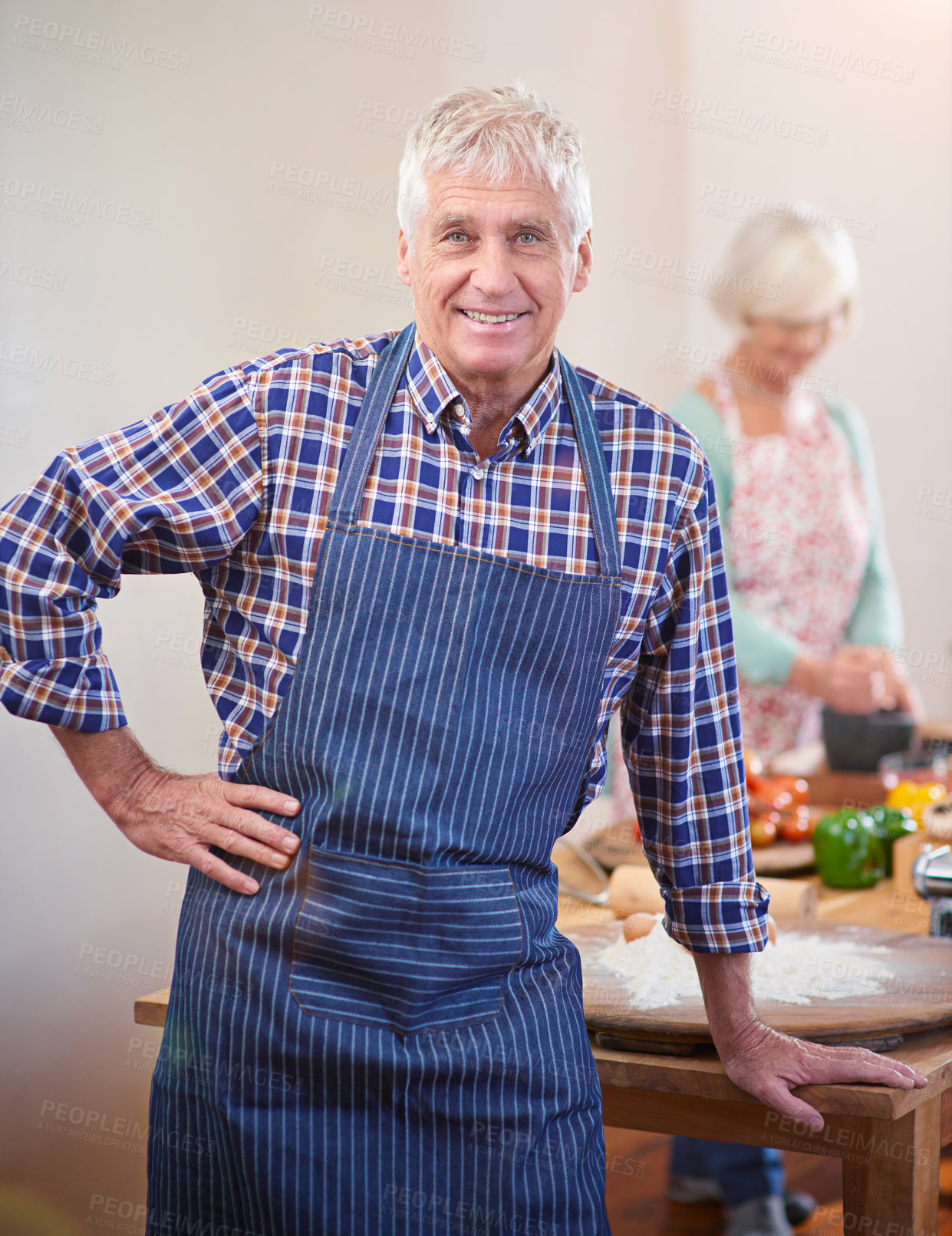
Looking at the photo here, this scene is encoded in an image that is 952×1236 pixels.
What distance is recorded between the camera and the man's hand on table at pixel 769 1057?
3.95 ft

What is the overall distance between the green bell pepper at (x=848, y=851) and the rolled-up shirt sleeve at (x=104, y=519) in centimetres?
128

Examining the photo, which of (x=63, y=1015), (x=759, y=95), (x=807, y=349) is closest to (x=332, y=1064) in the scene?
(x=63, y=1015)

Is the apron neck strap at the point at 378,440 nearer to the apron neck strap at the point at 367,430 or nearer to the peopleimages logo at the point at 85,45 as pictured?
the apron neck strap at the point at 367,430

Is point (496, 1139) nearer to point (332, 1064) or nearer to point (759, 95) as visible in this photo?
point (332, 1064)

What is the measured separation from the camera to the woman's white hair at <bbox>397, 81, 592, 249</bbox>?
3.63 feet

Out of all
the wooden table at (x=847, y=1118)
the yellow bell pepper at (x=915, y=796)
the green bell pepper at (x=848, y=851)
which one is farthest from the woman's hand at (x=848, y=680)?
the wooden table at (x=847, y=1118)

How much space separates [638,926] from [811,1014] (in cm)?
28

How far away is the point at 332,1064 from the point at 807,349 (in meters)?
2.51

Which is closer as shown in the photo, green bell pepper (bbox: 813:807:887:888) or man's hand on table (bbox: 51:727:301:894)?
man's hand on table (bbox: 51:727:301:894)

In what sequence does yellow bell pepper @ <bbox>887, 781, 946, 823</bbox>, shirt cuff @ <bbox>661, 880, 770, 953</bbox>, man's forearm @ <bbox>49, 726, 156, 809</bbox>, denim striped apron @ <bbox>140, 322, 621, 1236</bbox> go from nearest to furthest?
denim striped apron @ <bbox>140, 322, 621, 1236</bbox> < man's forearm @ <bbox>49, 726, 156, 809</bbox> < shirt cuff @ <bbox>661, 880, 770, 953</bbox> < yellow bell pepper @ <bbox>887, 781, 946, 823</bbox>

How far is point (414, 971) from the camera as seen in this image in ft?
3.56

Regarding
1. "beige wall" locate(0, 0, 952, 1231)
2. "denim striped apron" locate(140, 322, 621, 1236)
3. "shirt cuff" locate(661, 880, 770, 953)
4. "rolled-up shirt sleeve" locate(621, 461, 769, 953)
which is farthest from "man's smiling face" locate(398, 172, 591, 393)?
"beige wall" locate(0, 0, 952, 1231)

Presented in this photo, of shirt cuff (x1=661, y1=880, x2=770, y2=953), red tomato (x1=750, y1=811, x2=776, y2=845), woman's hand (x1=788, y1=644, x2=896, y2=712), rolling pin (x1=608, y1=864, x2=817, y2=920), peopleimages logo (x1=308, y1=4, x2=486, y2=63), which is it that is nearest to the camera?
shirt cuff (x1=661, y1=880, x2=770, y2=953)

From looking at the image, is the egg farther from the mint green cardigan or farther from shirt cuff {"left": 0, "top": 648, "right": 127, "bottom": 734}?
the mint green cardigan
